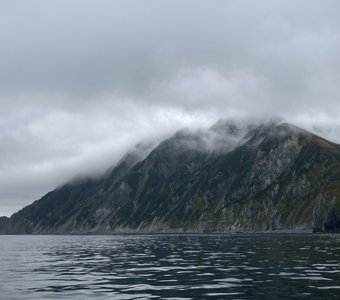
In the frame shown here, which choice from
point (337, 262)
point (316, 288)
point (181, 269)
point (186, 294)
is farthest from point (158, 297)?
point (337, 262)

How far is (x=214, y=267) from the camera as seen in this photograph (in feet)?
197

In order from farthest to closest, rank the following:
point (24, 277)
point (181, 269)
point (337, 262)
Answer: point (337, 262), point (181, 269), point (24, 277)

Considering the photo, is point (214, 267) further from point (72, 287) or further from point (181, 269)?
point (72, 287)

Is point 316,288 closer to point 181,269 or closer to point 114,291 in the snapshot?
point 114,291

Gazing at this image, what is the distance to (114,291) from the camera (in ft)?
134

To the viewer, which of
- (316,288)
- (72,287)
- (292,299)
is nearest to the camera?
(292,299)

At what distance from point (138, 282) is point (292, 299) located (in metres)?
17.0

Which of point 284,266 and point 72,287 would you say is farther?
point 284,266

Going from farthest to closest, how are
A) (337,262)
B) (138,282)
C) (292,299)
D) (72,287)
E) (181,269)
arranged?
(337,262), (181,269), (138,282), (72,287), (292,299)

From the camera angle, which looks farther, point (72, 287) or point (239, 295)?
point (72, 287)

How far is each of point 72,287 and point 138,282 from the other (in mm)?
6416

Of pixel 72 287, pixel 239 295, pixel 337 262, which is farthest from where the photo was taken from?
pixel 337 262

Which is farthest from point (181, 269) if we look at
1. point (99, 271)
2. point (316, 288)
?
point (316, 288)

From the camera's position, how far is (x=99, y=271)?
59312 mm
